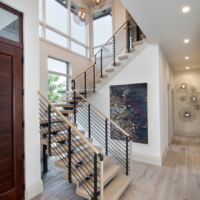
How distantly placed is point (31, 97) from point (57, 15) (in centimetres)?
380

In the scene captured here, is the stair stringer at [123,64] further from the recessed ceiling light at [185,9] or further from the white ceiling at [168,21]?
the recessed ceiling light at [185,9]

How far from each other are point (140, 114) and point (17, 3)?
342 centimetres

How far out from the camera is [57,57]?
15.3ft

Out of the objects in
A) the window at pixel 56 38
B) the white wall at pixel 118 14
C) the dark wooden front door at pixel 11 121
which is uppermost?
the white wall at pixel 118 14

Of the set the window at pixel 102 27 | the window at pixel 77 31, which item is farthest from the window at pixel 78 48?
the window at pixel 102 27

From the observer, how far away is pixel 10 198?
2154 millimetres

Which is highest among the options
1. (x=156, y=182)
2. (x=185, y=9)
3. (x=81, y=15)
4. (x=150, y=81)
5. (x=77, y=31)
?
(x=77, y=31)

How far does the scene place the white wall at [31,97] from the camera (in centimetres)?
236

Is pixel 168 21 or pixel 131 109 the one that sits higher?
pixel 168 21

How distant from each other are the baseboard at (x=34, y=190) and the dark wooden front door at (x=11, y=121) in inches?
3.6

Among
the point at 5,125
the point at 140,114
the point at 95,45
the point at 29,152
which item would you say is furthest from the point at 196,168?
the point at 95,45

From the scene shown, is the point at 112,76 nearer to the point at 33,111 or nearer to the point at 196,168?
the point at 33,111

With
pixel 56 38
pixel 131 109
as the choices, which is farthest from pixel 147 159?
pixel 56 38

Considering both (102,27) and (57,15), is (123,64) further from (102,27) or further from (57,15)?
(102,27)
